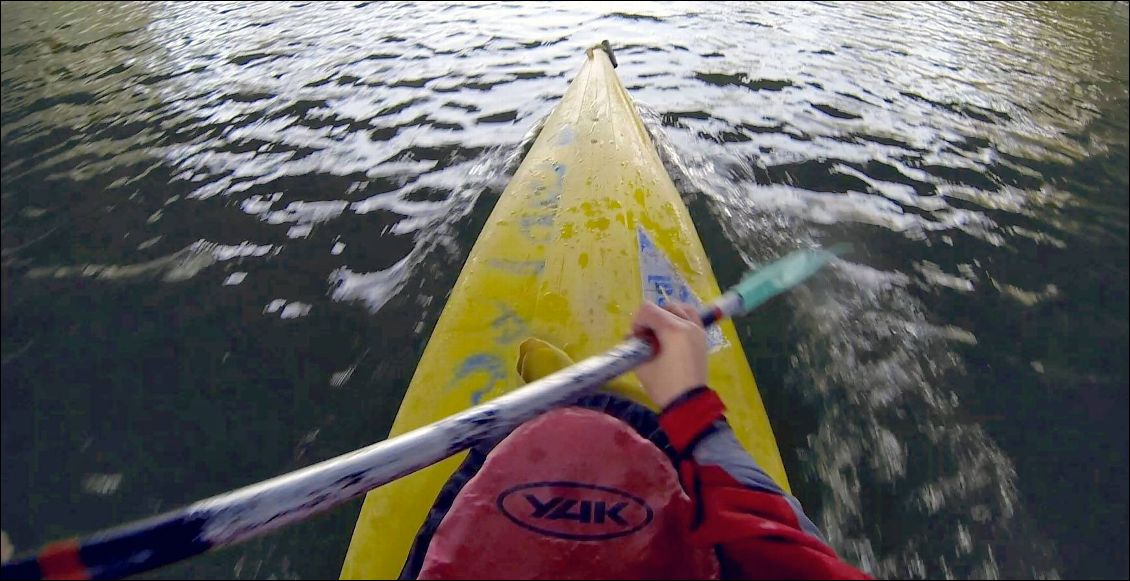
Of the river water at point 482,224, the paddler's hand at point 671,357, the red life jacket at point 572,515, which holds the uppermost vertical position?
the red life jacket at point 572,515

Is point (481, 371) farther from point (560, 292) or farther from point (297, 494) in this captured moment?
point (297, 494)

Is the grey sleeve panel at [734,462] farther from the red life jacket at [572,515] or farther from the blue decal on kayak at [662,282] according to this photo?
the blue decal on kayak at [662,282]

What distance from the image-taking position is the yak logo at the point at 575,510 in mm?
1064

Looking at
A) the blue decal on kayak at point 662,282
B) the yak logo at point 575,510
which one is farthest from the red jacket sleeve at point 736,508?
the blue decal on kayak at point 662,282

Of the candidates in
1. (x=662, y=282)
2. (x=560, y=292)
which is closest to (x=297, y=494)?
(x=560, y=292)

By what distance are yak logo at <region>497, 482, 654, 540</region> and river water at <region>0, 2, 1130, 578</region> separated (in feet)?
4.27

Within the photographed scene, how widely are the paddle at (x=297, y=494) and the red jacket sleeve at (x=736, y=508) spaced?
0.27 meters

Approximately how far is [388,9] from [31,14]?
539 centimetres

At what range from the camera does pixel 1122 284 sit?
3305mm

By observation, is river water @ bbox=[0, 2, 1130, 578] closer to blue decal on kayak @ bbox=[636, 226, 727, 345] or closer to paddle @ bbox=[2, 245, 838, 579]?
blue decal on kayak @ bbox=[636, 226, 727, 345]

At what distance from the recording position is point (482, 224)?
346 cm

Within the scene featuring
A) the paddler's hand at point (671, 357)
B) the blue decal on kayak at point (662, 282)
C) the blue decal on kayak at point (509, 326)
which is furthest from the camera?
the blue decal on kayak at point (662, 282)

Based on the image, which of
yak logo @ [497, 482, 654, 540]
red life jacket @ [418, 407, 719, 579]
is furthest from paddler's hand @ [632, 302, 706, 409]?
yak logo @ [497, 482, 654, 540]

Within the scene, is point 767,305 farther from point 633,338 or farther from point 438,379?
point 438,379
